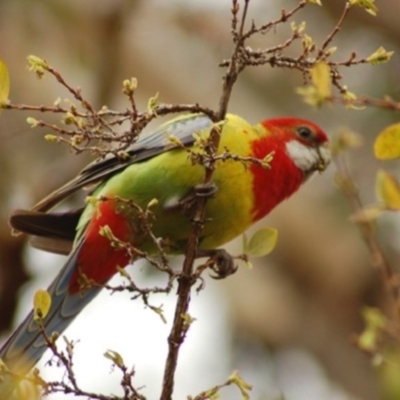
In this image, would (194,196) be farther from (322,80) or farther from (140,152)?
(322,80)

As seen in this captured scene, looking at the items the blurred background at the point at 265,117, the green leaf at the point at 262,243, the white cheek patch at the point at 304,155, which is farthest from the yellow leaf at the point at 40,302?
the blurred background at the point at 265,117

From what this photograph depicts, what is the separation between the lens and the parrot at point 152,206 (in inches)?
134

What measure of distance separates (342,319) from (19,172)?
3.11 meters

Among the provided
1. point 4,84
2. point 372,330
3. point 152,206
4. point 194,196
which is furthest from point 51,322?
point 4,84

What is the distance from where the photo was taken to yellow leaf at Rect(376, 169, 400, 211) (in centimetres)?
231

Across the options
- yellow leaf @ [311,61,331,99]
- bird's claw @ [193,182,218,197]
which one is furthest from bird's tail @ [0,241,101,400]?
yellow leaf @ [311,61,331,99]

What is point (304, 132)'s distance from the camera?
4.05 meters

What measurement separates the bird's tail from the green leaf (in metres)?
0.68

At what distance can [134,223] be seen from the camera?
3414 millimetres

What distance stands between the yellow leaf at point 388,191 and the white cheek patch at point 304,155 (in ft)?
5.18

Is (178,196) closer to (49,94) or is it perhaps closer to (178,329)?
(178,329)

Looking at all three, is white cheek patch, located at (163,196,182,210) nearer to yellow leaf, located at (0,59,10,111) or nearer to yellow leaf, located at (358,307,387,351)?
yellow leaf, located at (358,307,387,351)

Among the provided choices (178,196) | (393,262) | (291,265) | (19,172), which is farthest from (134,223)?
(291,265)

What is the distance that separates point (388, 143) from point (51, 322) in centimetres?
188
